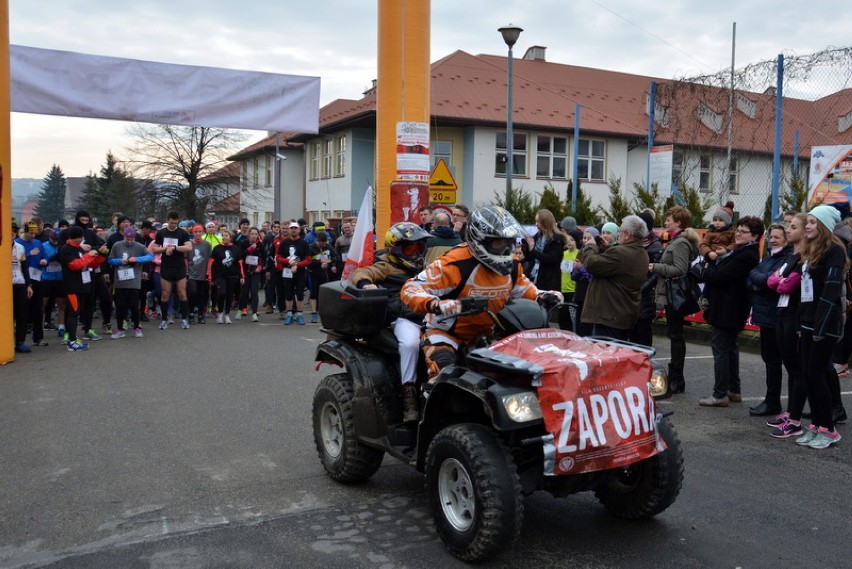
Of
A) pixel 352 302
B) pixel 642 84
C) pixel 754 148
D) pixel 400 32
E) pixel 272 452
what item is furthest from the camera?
pixel 642 84

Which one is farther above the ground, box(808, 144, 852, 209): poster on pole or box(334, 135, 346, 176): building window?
box(334, 135, 346, 176): building window

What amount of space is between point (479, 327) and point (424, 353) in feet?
1.35

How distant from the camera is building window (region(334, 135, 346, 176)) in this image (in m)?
37.3

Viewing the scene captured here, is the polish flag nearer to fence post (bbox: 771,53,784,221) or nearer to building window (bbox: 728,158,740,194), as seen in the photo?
fence post (bbox: 771,53,784,221)

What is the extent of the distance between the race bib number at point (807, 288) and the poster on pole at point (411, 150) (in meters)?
6.64

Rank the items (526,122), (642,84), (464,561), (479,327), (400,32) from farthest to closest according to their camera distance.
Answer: (642,84)
(526,122)
(400,32)
(479,327)
(464,561)

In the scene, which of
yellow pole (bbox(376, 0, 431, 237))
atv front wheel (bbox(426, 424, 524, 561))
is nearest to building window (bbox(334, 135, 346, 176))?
yellow pole (bbox(376, 0, 431, 237))

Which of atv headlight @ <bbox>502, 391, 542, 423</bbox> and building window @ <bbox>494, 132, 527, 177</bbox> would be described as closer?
atv headlight @ <bbox>502, 391, 542, 423</bbox>

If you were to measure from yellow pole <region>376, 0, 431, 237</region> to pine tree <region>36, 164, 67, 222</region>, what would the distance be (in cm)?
10665

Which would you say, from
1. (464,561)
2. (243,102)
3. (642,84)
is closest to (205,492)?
(464,561)

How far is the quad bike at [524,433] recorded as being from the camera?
4066 mm

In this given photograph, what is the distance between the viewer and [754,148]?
14938 mm

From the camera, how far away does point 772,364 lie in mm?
7773

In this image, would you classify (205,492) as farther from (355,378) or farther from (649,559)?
(649,559)
